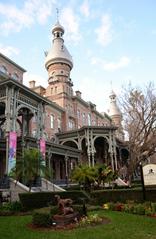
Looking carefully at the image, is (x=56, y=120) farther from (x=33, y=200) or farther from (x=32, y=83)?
(x=33, y=200)

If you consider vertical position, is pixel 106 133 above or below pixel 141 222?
above

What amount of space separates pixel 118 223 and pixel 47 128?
1301 inches

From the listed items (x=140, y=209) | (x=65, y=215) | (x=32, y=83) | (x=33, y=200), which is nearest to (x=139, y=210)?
(x=140, y=209)

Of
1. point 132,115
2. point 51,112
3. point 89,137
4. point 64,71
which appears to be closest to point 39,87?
point 64,71

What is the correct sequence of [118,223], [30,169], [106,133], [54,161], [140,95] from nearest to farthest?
[118,223], [30,169], [140,95], [54,161], [106,133]

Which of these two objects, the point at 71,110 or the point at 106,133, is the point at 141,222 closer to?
the point at 106,133

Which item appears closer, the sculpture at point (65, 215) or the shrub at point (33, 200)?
the sculpture at point (65, 215)

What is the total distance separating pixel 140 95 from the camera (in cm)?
3397

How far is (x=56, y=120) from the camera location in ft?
154

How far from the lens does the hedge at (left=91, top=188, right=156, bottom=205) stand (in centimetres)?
1729

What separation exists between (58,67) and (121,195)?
40424 millimetres

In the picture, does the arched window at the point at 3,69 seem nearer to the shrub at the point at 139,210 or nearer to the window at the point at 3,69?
the window at the point at 3,69

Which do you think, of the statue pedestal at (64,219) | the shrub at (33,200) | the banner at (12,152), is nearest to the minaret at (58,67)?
the banner at (12,152)

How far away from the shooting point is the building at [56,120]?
28.1 metres
